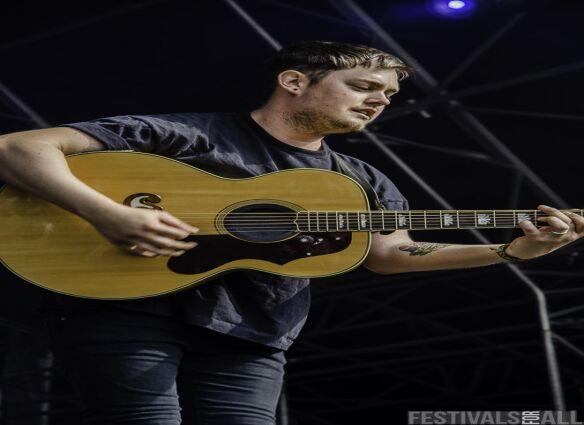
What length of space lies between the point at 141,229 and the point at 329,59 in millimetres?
801

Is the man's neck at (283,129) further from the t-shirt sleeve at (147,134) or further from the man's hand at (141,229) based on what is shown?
the man's hand at (141,229)

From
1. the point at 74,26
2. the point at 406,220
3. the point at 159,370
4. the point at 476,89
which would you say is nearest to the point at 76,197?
the point at 159,370

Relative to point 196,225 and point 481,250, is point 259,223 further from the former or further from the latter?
point 481,250

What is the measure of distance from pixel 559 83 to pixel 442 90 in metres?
0.82

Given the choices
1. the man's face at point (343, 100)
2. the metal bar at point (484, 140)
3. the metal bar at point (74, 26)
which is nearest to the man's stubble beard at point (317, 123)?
the man's face at point (343, 100)

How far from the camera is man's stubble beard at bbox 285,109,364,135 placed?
2.74 m

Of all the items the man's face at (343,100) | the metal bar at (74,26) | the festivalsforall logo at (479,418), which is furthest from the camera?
the metal bar at (74,26)

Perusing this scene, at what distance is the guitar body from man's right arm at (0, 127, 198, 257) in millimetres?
75

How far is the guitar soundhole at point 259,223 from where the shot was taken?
8.54 ft

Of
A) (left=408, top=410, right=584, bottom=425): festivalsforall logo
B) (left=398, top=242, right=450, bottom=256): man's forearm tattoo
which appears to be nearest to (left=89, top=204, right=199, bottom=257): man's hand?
(left=398, top=242, right=450, bottom=256): man's forearm tattoo

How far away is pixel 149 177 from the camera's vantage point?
257 centimetres

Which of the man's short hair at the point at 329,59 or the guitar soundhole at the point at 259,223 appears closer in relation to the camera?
the guitar soundhole at the point at 259,223

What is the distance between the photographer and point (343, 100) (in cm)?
274

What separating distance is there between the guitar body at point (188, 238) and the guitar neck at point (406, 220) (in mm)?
25
